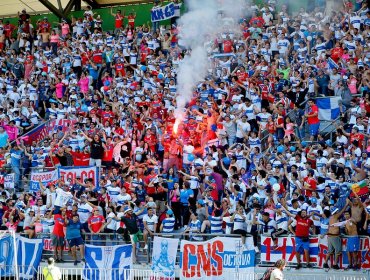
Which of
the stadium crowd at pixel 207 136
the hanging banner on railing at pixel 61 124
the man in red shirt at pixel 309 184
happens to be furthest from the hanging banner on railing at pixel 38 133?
the man in red shirt at pixel 309 184

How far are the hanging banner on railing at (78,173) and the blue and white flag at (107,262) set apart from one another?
154 inches

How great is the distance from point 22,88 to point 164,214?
9.88 meters

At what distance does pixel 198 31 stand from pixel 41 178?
24.8 feet

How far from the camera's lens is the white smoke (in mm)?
27047

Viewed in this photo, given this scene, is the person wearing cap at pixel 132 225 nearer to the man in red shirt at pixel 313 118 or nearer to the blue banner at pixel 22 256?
the blue banner at pixel 22 256

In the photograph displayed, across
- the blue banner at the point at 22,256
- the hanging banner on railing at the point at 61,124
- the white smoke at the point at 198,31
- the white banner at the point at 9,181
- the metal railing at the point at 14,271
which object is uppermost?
the white smoke at the point at 198,31

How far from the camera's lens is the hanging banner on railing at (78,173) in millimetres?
24359

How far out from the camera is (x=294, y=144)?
22719 mm

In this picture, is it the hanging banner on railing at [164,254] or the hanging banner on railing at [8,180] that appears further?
the hanging banner on railing at [8,180]

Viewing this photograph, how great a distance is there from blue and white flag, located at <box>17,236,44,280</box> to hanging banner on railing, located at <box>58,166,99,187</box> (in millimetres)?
3282

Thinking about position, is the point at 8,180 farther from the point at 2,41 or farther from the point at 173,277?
the point at 2,41

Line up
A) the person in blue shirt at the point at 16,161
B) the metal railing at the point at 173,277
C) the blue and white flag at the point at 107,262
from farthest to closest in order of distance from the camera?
the person in blue shirt at the point at 16,161 < the blue and white flag at the point at 107,262 < the metal railing at the point at 173,277

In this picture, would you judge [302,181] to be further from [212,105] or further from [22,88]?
[22,88]

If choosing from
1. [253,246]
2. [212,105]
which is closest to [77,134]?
[212,105]
